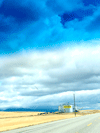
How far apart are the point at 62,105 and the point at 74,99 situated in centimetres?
2928

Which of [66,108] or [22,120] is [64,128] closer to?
[22,120]

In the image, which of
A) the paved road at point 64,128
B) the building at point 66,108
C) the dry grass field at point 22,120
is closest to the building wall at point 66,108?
the building at point 66,108

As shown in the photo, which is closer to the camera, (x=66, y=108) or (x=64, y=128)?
(x=64, y=128)

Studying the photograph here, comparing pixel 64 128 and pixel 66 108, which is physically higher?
pixel 66 108

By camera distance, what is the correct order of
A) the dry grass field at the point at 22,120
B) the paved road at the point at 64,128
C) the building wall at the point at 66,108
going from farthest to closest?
the building wall at the point at 66,108, the dry grass field at the point at 22,120, the paved road at the point at 64,128

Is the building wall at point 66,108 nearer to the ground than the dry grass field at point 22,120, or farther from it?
farther from it

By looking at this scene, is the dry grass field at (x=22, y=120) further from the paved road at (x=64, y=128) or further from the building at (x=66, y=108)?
the building at (x=66, y=108)

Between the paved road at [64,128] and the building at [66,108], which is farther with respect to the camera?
the building at [66,108]

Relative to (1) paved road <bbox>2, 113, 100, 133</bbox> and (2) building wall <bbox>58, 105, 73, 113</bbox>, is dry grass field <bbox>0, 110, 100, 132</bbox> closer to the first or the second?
(1) paved road <bbox>2, 113, 100, 133</bbox>

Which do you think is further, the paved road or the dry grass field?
the dry grass field

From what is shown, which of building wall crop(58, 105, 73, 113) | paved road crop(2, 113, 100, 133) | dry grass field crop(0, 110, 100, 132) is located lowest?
dry grass field crop(0, 110, 100, 132)

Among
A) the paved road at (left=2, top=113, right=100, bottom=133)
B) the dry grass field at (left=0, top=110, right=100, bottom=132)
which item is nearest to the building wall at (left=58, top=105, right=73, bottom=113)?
the dry grass field at (left=0, top=110, right=100, bottom=132)

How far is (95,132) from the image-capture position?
13.8m

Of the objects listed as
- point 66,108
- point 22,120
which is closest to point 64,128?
point 22,120
